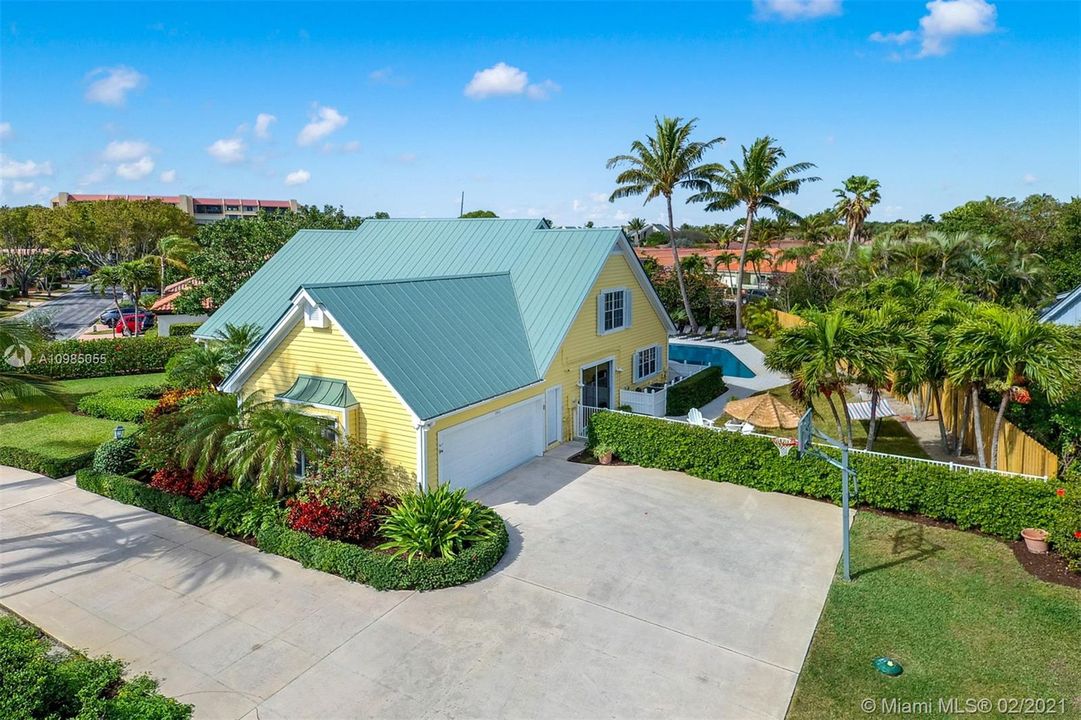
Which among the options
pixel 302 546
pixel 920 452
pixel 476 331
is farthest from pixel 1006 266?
pixel 302 546

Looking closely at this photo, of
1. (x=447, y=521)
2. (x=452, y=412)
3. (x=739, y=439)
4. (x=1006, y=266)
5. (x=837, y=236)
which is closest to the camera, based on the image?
(x=447, y=521)

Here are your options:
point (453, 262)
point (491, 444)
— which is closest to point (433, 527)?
point (491, 444)

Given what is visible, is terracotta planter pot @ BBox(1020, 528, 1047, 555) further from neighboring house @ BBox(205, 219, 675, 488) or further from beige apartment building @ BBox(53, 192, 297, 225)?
beige apartment building @ BBox(53, 192, 297, 225)

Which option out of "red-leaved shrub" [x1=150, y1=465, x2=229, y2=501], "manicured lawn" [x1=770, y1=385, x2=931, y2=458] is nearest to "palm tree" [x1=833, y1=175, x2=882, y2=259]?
"manicured lawn" [x1=770, y1=385, x2=931, y2=458]

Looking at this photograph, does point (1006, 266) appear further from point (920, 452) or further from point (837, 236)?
point (837, 236)

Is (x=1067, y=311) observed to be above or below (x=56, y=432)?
above

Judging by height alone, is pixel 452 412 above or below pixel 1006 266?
below

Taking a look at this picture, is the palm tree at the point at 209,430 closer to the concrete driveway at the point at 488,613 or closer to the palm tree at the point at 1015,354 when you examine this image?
the concrete driveway at the point at 488,613

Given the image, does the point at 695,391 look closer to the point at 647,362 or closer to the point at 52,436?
the point at 647,362
